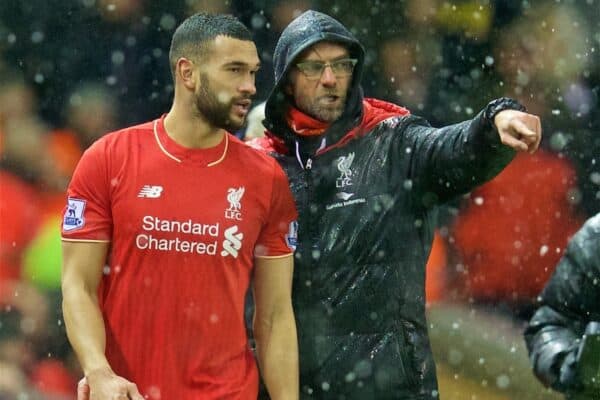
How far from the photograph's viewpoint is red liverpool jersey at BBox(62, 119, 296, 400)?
12.1ft

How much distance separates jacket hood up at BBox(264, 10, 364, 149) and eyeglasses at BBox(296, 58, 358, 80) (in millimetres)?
47

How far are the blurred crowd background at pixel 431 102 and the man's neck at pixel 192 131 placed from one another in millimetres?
3267

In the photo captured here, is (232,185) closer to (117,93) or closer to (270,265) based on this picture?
(270,265)

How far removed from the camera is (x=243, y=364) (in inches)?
152

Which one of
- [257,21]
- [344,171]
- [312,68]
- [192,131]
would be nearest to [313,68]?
[312,68]

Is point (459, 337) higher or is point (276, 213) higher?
point (276, 213)

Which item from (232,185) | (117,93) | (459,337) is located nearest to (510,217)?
(459,337)

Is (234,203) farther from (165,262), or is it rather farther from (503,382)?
(503,382)

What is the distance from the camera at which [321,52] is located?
425 cm

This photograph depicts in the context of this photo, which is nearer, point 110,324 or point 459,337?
point 110,324

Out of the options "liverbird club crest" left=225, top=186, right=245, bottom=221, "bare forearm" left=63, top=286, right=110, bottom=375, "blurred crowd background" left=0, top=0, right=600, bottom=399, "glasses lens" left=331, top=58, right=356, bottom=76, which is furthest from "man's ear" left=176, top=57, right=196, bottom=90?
"blurred crowd background" left=0, top=0, right=600, bottom=399

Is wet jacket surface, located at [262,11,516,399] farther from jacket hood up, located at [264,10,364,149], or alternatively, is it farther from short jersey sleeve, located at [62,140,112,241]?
short jersey sleeve, located at [62,140,112,241]

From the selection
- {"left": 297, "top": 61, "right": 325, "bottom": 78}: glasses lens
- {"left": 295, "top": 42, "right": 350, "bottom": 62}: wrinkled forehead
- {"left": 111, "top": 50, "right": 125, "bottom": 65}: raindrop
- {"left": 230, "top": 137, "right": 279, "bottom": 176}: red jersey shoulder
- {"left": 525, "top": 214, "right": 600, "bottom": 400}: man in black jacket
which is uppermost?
{"left": 295, "top": 42, "right": 350, "bottom": 62}: wrinkled forehead

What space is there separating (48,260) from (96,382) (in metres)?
3.54
